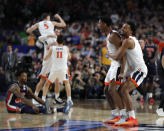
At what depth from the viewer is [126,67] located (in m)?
6.64

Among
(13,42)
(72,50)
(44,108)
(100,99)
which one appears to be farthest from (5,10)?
(44,108)

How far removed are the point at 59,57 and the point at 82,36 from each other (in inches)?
268

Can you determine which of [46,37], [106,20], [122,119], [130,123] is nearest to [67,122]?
[122,119]

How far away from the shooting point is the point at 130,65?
6.65m

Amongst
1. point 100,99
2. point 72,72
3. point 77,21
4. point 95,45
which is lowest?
point 100,99

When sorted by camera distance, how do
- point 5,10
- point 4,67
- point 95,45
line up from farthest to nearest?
point 5,10 < point 95,45 < point 4,67

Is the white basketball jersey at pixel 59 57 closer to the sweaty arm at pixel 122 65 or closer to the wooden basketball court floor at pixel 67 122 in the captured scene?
the wooden basketball court floor at pixel 67 122

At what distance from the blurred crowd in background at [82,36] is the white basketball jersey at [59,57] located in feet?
5.41

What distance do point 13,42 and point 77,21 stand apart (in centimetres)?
325

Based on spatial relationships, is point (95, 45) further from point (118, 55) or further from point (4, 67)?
point (118, 55)

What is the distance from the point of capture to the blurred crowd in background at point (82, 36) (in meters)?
12.6

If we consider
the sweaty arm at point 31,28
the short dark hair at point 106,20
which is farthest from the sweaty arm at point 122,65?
the sweaty arm at point 31,28

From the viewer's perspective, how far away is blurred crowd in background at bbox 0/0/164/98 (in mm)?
12586

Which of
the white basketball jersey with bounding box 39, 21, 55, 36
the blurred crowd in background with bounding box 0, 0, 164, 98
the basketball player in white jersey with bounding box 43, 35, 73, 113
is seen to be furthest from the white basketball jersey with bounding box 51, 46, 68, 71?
the blurred crowd in background with bounding box 0, 0, 164, 98
